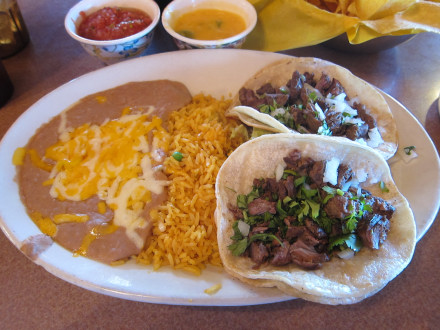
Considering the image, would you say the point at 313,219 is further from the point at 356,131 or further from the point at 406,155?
the point at 406,155

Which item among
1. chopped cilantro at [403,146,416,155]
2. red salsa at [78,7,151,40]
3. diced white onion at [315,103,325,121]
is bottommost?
chopped cilantro at [403,146,416,155]

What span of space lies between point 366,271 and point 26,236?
1.71m

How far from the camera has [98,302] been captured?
69.6 inches

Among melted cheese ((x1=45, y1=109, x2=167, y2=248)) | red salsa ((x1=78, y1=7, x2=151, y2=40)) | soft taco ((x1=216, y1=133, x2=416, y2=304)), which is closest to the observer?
soft taco ((x1=216, y1=133, x2=416, y2=304))

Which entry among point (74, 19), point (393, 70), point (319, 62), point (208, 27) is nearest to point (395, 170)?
point (319, 62)

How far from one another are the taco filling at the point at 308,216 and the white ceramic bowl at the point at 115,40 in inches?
57.1

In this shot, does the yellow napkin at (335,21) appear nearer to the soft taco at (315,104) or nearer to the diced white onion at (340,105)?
the soft taco at (315,104)

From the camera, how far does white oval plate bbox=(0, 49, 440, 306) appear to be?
158cm

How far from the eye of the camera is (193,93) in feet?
8.33

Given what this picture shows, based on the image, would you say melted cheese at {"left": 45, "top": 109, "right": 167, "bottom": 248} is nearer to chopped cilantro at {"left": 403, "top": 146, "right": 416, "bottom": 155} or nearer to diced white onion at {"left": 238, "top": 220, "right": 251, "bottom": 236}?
diced white onion at {"left": 238, "top": 220, "right": 251, "bottom": 236}

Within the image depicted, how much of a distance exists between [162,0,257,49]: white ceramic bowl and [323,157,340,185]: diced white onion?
1201 mm

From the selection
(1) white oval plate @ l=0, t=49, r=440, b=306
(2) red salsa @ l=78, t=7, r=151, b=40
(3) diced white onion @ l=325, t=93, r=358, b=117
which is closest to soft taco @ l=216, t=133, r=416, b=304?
(1) white oval plate @ l=0, t=49, r=440, b=306

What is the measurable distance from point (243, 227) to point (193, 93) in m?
1.21

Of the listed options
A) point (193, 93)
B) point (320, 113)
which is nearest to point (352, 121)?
point (320, 113)
